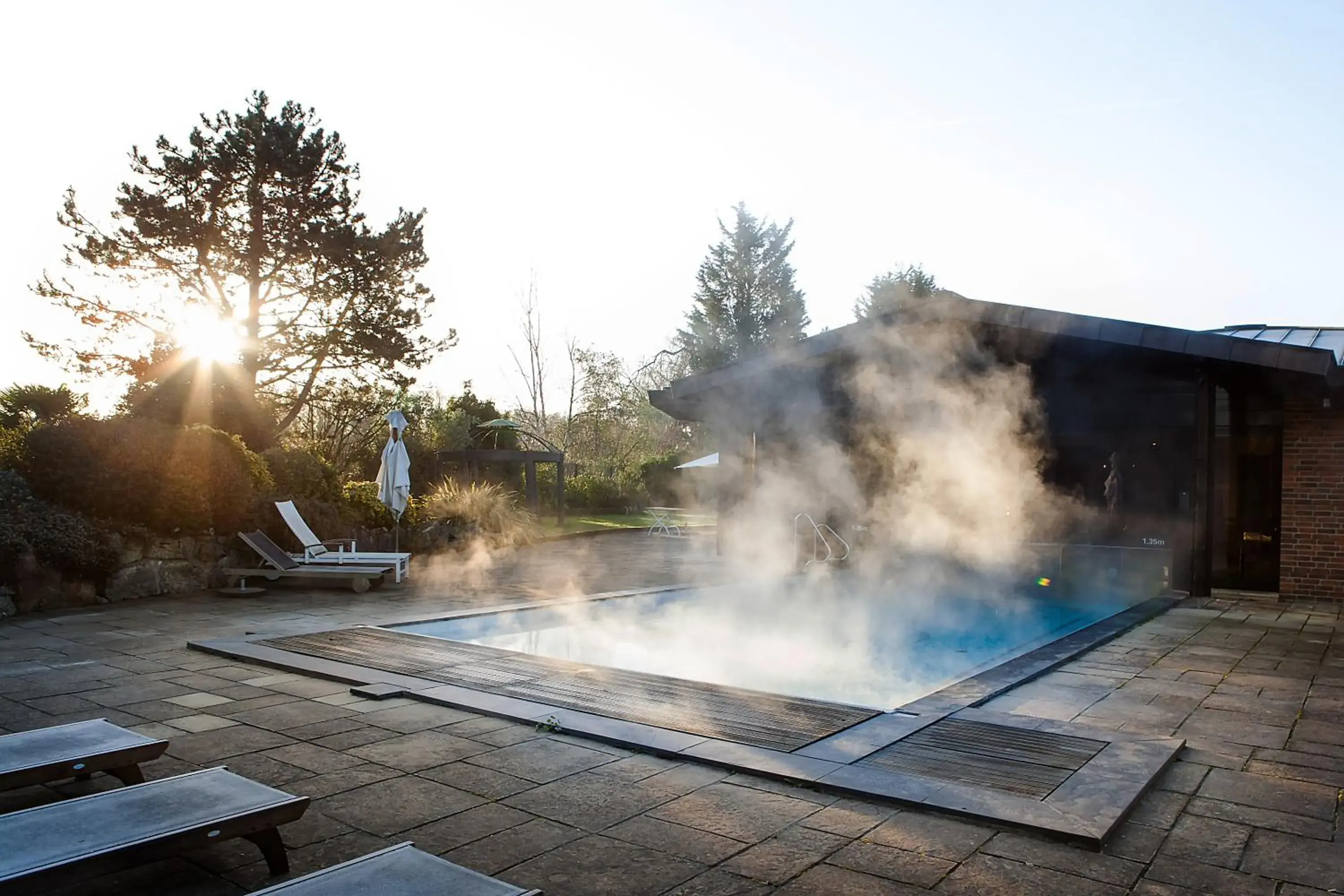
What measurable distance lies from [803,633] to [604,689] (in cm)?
376

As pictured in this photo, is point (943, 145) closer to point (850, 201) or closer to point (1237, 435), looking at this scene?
point (850, 201)

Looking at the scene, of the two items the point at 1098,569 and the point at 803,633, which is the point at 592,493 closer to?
the point at 1098,569

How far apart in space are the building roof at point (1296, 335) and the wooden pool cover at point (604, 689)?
22.4 feet

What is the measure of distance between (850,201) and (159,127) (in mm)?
15553

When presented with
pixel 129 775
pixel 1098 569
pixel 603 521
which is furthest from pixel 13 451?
pixel 603 521

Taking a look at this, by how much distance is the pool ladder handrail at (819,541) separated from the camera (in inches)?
499

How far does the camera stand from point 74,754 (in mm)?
3139

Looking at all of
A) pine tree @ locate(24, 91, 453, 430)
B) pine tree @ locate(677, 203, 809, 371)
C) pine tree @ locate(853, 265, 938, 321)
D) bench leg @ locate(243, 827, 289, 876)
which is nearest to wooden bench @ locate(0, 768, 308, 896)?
bench leg @ locate(243, 827, 289, 876)

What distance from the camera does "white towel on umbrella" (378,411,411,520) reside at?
36.8ft

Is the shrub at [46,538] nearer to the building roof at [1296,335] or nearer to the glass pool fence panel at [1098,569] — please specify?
the glass pool fence panel at [1098,569]

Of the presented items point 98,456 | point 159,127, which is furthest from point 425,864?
point 159,127

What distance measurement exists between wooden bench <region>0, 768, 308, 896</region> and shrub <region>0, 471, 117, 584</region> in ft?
21.6

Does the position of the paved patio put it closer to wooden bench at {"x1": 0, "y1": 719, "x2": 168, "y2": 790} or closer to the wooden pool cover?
wooden bench at {"x1": 0, "y1": 719, "x2": 168, "y2": 790}

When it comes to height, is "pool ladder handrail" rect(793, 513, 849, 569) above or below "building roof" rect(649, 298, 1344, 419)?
below
